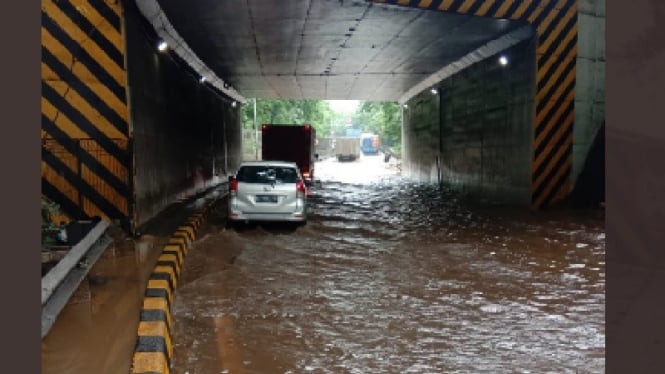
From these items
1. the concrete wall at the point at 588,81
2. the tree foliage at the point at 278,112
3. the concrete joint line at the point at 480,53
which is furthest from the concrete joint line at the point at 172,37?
the tree foliage at the point at 278,112

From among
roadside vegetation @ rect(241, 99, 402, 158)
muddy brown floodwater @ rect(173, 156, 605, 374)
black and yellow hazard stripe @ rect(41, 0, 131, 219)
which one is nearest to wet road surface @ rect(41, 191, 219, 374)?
muddy brown floodwater @ rect(173, 156, 605, 374)

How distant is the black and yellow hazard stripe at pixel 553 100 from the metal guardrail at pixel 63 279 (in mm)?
10659

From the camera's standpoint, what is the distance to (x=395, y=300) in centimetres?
686

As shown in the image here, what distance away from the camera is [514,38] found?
1493 cm

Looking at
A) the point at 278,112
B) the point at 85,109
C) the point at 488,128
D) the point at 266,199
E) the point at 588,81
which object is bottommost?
the point at 266,199

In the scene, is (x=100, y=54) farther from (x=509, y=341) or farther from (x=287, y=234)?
(x=509, y=341)

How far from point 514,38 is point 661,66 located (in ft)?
13.5

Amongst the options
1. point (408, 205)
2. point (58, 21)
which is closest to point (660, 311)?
point (58, 21)

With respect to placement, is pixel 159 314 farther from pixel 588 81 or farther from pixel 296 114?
pixel 296 114

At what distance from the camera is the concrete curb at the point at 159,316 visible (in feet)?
14.9

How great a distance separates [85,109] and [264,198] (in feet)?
12.5

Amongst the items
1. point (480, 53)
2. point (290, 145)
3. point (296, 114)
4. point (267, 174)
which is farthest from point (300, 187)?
point (296, 114)

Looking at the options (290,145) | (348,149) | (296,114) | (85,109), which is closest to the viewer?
(85,109)

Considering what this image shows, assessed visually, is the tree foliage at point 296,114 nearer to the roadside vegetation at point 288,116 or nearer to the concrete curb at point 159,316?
the roadside vegetation at point 288,116
